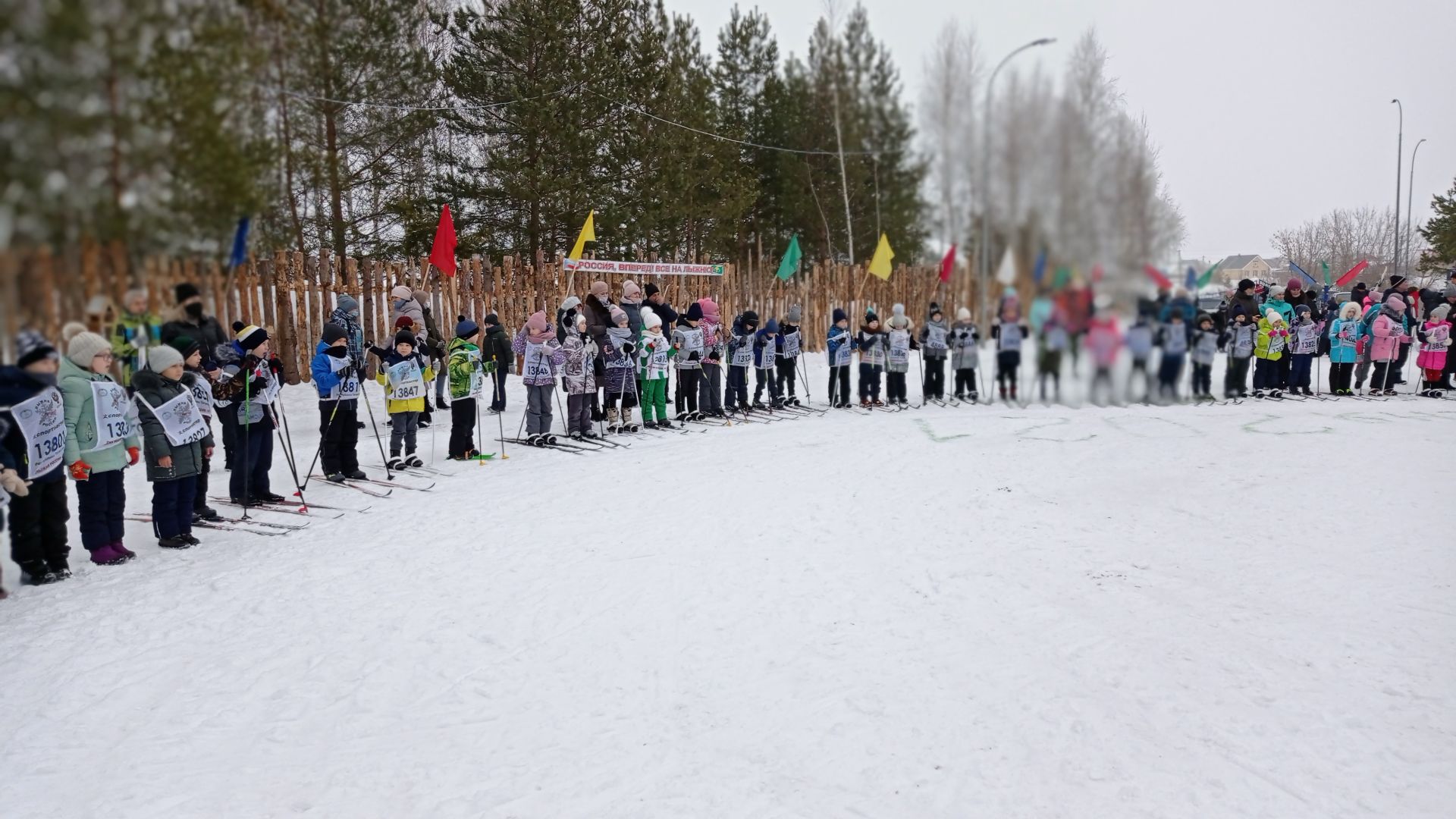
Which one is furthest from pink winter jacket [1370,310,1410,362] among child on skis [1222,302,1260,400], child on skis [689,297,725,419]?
child on skis [1222,302,1260,400]

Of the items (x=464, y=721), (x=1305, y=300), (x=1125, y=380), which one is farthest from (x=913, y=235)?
(x=464, y=721)

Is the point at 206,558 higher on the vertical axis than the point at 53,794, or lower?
higher

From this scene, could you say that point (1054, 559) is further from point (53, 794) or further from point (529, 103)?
point (53, 794)

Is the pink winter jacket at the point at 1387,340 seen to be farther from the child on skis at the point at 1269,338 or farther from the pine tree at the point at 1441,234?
the child on skis at the point at 1269,338

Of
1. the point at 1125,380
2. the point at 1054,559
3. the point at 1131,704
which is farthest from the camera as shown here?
the point at 1054,559

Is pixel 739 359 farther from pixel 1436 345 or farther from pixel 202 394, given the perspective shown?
pixel 1436 345

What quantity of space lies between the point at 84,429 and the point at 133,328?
7.59 metres

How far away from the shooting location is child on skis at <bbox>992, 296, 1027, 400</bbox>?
78.9 inches

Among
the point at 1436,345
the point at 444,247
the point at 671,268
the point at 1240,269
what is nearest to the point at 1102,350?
the point at 1240,269

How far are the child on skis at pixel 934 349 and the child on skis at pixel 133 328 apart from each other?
1.95 metres

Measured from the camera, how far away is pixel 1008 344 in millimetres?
2100

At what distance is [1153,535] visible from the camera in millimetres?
13305

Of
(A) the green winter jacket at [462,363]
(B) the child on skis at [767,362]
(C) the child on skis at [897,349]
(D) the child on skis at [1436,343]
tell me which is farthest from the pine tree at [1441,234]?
(A) the green winter jacket at [462,363]

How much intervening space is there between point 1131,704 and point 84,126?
10482 mm
